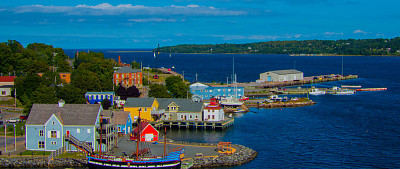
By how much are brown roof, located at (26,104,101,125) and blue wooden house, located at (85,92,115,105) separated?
2551 centimetres

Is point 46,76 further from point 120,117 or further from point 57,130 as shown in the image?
point 57,130

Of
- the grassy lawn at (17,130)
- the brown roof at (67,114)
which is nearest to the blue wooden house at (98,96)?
the grassy lawn at (17,130)

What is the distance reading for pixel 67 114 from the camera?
4534cm

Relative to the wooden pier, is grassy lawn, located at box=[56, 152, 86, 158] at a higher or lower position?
lower

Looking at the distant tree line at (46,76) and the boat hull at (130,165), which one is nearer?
the boat hull at (130,165)

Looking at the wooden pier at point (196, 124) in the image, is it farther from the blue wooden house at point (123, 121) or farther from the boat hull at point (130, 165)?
the boat hull at point (130, 165)

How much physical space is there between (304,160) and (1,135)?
31409 mm

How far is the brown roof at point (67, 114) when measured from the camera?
1758 inches

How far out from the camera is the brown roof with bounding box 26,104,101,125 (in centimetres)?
4466

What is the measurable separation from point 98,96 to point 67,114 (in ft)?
88.0

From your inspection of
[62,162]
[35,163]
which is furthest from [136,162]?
[35,163]

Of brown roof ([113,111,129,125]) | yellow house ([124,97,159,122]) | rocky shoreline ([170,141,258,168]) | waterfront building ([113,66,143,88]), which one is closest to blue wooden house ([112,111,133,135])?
brown roof ([113,111,129,125])

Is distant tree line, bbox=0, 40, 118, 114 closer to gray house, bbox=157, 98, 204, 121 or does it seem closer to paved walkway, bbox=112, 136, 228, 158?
gray house, bbox=157, 98, 204, 121

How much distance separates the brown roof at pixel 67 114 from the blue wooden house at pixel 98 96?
83.7 feet
